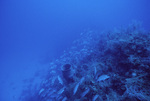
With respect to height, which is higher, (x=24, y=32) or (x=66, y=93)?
(x=24, y=32)

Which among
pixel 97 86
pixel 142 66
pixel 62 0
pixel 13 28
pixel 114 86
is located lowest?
pixel 142 66

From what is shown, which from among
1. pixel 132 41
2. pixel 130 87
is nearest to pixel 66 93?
pixel 130 87

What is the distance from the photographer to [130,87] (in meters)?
2.02

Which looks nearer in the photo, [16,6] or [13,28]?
[13,28]

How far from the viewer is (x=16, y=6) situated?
10800 cm

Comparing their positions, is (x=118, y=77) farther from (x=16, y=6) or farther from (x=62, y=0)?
(x=62, y=0)

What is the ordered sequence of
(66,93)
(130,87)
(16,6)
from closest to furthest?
(130,87)
(66,93)
(16,6)

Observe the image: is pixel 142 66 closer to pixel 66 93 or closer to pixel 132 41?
pixel 132 41

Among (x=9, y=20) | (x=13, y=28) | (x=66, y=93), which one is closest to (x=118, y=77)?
(x=66, y=93)

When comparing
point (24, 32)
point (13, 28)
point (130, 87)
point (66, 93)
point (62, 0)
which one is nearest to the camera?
point (130, 87)

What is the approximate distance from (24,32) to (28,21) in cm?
3320

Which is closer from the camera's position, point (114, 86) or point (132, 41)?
point (114, 86)

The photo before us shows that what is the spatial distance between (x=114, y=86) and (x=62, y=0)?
184 m

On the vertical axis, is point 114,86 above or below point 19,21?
below
